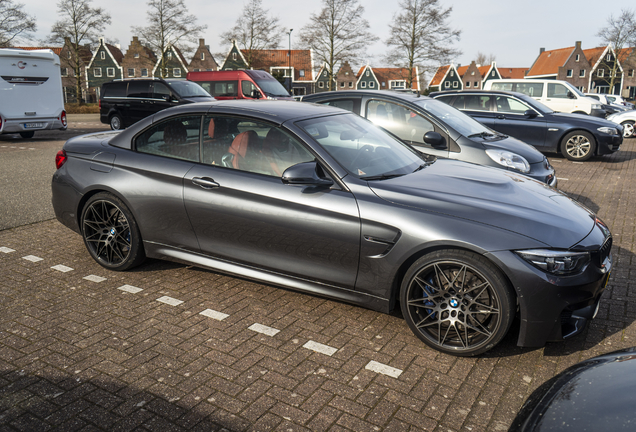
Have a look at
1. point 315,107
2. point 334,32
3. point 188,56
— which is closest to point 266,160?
point 315,107

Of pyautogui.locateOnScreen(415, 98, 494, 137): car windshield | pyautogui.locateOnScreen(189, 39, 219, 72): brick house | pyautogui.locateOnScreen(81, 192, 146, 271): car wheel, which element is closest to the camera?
pyautogui.locateOnScreen(81, 192, 146, 271): car wheel

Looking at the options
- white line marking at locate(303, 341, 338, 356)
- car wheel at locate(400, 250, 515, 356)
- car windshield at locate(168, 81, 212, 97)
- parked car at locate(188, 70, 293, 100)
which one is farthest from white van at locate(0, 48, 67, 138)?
car wheel at locate(400, 250, 515, 356)

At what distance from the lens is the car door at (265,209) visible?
368 cm

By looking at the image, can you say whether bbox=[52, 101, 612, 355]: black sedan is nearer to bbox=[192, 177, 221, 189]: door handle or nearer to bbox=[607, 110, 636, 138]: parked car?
bbox=[192, 177, 221, 189]: door handle

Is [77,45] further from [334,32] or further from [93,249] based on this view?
[93,249]

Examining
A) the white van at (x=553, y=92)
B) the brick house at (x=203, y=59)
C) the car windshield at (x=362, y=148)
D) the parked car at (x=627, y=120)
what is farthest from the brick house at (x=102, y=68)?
the car windshield at (x=362, y=148)

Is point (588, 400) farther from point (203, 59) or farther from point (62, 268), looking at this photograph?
point (203, 59)

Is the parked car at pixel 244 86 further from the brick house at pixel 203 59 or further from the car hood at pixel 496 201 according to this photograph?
the brick house at pixel 203 59

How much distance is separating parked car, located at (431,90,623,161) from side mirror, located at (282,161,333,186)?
9.76 m

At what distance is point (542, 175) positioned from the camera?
717cm

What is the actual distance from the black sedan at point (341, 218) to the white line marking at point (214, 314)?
0.36m

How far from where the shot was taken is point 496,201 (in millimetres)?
3549

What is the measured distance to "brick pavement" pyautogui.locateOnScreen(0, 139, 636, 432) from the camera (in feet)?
9.16

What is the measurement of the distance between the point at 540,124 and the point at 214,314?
11.0 meters
